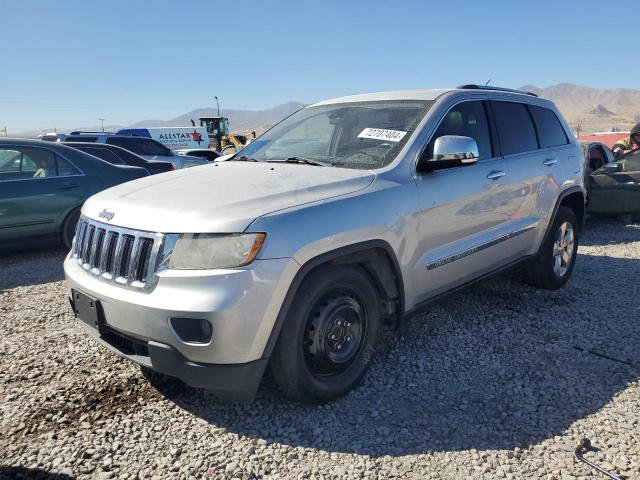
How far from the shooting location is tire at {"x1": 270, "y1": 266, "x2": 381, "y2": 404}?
2578 millimetres

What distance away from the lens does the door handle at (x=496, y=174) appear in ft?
12.3

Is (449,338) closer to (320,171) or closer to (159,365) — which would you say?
(320,171)

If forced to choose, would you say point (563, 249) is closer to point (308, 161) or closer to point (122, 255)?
point (308, 161)

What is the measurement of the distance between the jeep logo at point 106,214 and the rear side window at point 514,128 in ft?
9.95

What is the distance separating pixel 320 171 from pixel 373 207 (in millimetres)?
468

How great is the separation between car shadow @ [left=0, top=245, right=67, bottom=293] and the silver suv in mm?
2834

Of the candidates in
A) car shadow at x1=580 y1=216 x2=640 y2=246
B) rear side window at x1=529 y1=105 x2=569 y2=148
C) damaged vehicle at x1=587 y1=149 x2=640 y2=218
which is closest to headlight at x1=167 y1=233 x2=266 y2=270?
rear side window at x1=529 y1=105 x2=569 y2=148

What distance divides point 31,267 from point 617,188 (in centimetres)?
871

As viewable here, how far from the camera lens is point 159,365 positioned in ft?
7.99

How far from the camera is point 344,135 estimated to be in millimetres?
3639

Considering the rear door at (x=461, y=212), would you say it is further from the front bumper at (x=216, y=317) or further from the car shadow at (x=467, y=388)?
the front bumper at (x=216, y=317)

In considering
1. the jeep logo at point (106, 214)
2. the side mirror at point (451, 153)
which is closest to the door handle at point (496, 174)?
Result: the side mirror at point (451, 153)

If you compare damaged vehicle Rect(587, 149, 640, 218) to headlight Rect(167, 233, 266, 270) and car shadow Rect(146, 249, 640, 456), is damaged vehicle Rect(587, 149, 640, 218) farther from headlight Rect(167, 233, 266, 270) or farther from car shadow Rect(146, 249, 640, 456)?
headlight Rect(167, 233, 266, 270)

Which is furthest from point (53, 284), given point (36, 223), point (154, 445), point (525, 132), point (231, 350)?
point (525, 132)
